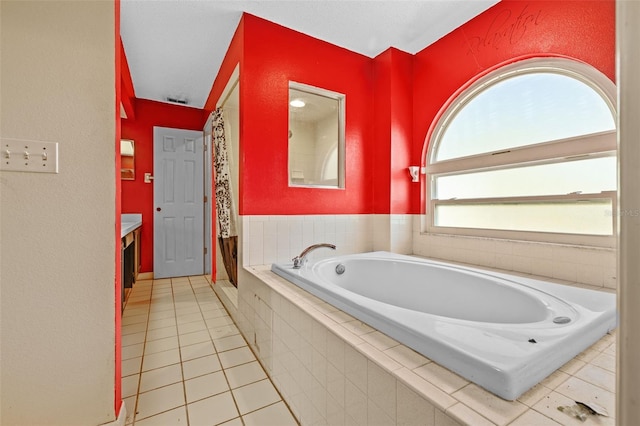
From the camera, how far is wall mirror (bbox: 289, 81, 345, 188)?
2518mm

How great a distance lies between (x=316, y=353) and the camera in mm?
1122

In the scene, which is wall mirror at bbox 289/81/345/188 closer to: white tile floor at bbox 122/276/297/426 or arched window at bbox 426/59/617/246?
arched window at bbox 426/59/617/246

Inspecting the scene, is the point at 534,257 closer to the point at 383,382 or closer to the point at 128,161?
the point at 383,382

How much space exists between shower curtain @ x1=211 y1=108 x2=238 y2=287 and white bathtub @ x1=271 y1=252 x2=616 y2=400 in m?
0.85

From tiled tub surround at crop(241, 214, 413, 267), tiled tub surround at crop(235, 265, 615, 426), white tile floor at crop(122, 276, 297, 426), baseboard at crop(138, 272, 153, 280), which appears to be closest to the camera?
tiled tub surround at crop(235, 265, 615, 426)

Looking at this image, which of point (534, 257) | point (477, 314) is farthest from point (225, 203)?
point (534, 257)

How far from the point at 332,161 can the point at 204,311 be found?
182 centimetres

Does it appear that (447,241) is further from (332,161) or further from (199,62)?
(199,62)

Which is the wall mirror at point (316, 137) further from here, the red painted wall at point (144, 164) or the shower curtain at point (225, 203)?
the red painted wall at point (144, 164)

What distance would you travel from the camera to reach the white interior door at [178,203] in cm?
379
